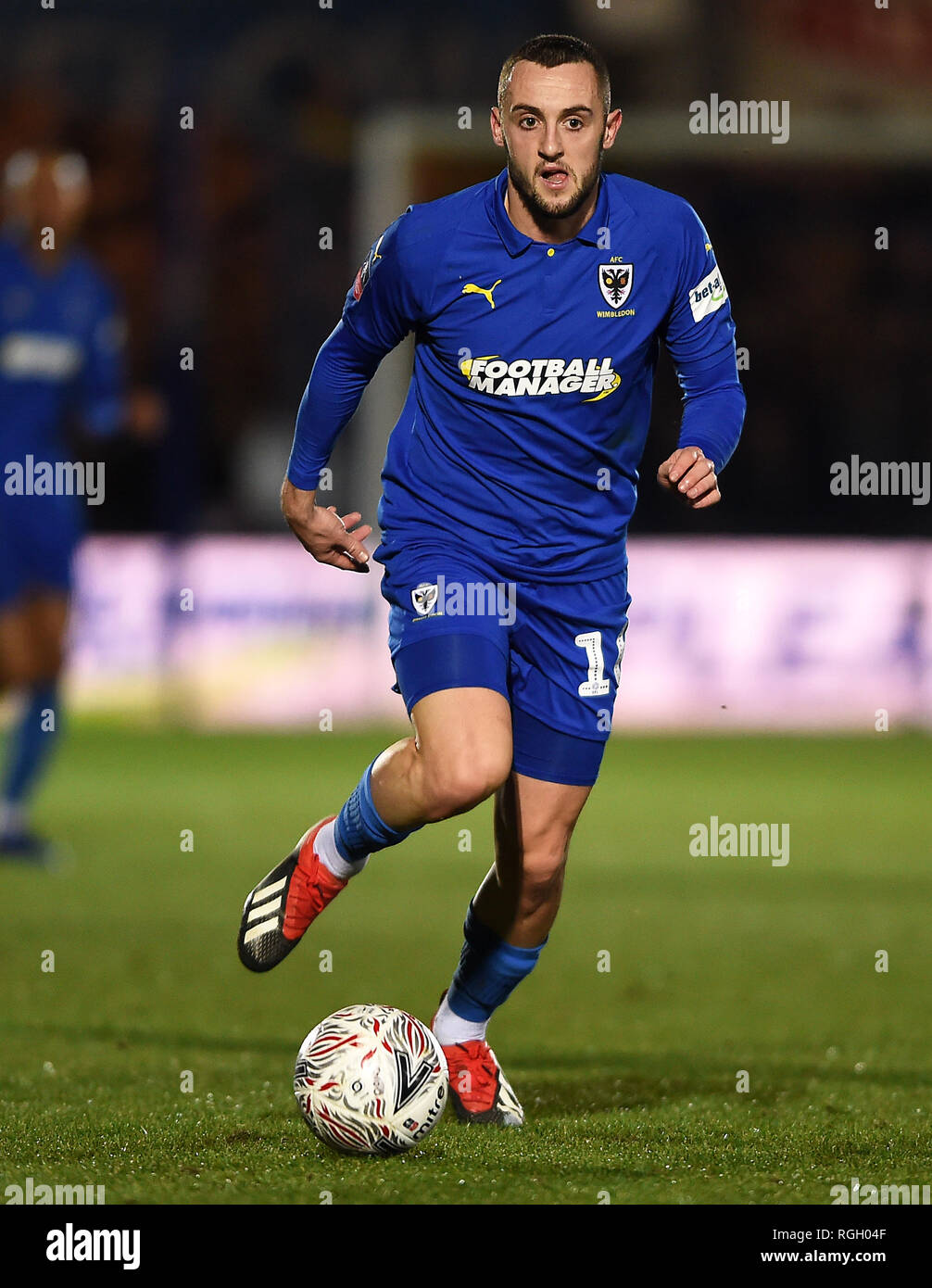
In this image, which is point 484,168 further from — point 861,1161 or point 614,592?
point 861,1161

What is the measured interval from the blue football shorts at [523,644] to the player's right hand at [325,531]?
0.10m

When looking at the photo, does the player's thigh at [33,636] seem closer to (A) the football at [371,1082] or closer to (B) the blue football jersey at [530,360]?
(B) the blue football jersey at [530,360]

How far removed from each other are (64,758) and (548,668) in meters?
8.80

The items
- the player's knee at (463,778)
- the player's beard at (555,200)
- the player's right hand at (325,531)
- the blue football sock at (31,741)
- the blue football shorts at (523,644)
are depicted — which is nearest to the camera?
the player's knee at (463,778)

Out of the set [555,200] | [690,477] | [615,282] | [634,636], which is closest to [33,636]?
[615,282]

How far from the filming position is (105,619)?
14.0m

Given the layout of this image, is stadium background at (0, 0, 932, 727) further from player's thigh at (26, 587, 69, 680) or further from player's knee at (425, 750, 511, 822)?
player's knee at (425, 750, 511, 822)

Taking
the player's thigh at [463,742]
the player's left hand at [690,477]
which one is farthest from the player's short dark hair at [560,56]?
the player's thigh at [463,742]

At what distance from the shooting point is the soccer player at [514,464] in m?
4.33

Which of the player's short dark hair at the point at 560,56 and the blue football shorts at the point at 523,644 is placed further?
the blue football shorts at the point at 523,644

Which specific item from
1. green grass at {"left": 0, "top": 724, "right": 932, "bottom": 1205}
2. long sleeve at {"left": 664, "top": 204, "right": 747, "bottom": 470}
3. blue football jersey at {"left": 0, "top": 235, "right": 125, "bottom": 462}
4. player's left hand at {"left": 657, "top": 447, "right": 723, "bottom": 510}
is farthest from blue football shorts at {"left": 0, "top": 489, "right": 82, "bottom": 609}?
player's left hand at {"left": 657, "top": 447, "right": 723, "bottom": 510}

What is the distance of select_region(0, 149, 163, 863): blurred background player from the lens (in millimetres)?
9016

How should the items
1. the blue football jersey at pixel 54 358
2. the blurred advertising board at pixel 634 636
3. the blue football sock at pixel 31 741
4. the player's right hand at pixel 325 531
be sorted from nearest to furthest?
the player's right hand at pixel 325 531
the blue football sock at pixel 31 741
the blue football jersey at pixel 54 358
the blurred advertising board at pixel 634 636

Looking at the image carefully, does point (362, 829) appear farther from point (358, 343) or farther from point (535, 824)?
point (358, 343)
